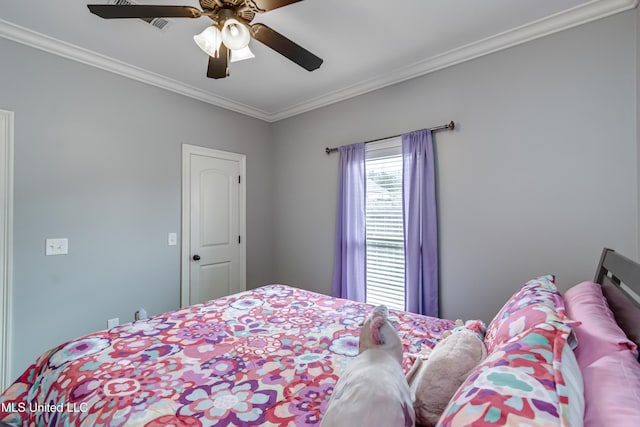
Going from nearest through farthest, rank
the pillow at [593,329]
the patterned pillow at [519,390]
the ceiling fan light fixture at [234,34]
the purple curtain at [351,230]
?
the patterned pillow at [519,390] → the pillow at [593,329] → the ceiling fan light fixture at [234,34] → the purple curtain at [351,230]

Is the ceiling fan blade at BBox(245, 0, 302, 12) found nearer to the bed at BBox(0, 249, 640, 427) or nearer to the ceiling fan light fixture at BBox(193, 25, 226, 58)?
the ceiling fan light fixture at BBox(193, 25, 226, 58)

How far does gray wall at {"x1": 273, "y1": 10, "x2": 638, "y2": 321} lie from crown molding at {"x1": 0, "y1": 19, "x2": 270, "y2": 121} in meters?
1.87

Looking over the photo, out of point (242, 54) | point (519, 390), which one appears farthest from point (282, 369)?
point (242, 54)

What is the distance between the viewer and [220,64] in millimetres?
1823

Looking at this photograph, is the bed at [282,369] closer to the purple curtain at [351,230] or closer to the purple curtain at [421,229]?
the purple curtain at [421,229]

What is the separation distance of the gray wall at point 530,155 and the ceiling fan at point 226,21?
4.50 ft

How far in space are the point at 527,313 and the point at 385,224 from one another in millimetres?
1886

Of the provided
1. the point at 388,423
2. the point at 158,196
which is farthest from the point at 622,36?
the point at 158,196

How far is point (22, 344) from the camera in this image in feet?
6.81

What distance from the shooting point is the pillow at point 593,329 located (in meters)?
0.77

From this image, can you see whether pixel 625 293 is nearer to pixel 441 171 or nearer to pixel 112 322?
pixel 441 171

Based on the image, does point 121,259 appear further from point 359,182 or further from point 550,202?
point 550,202

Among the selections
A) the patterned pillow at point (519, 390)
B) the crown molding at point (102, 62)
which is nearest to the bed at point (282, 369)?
the patterned pillow at point (519, 390)

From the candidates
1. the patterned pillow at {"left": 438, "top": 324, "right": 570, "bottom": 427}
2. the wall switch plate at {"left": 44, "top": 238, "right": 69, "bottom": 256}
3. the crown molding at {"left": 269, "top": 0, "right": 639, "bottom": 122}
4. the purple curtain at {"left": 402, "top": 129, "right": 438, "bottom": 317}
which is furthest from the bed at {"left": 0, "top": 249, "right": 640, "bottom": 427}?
the crown molding at {"left": 269, "top": 0, "right": 639, "bottom": 122}
